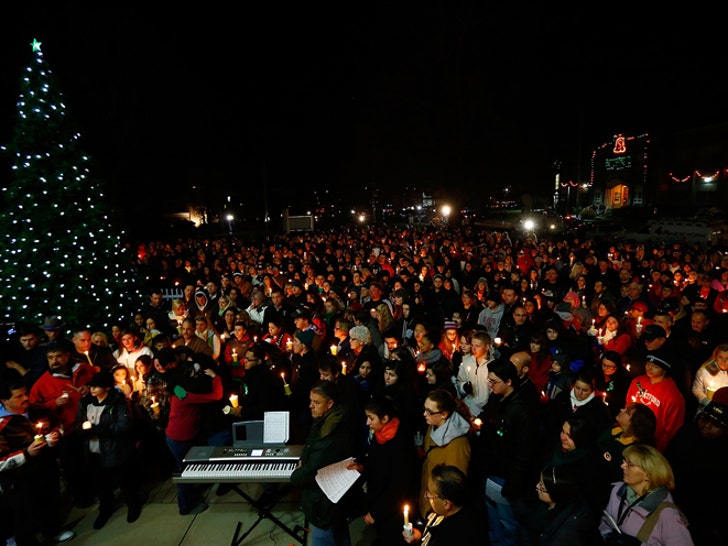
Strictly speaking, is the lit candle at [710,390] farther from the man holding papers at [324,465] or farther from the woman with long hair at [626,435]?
the man holding papers at [324,465]

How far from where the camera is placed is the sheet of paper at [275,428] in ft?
14.8

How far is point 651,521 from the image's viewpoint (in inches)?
115

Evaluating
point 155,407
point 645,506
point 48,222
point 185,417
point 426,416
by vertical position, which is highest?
point 48,222

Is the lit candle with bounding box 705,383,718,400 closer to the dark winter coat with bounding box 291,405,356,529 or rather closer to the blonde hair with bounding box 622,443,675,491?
the blonde hair with bounding box 622,443,675,491

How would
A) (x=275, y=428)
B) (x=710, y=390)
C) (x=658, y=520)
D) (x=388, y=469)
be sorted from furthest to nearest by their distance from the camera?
1. (x=710, y=390)
2. (x=275, y=428)
3. (x=388, y=469)
4. (x=658, y=520)

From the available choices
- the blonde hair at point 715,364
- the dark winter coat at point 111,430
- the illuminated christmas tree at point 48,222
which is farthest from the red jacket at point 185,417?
the illuminated christmas tree at point 48,222

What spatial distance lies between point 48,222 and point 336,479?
30.8 ft

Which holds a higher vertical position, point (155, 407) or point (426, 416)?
point (426, 416)

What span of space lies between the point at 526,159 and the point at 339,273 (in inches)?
1420

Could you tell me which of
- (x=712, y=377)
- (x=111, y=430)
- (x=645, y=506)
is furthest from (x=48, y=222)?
(x=712, y=377)

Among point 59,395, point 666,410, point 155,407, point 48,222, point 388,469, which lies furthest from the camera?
point 48,222

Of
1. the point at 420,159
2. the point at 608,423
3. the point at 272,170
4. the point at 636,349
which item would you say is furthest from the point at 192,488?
the point at 272,170

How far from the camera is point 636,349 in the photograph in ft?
18.8

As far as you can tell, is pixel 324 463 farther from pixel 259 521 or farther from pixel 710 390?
pixel 710 390
